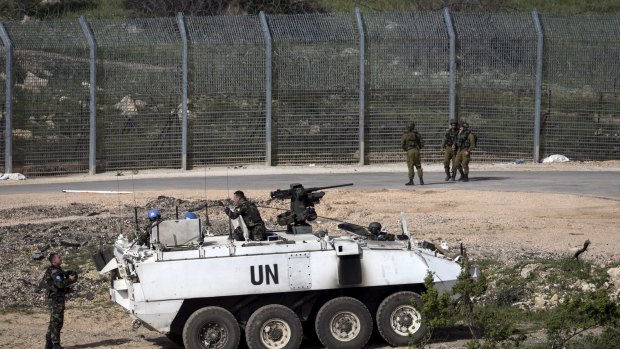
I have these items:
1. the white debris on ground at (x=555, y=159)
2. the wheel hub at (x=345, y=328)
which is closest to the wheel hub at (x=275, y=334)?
the wheel hub at (x=345, y=328)

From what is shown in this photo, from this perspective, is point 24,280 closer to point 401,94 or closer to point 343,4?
point 401,94

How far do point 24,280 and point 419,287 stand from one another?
23.6 feet

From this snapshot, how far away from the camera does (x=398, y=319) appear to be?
15.4 meters

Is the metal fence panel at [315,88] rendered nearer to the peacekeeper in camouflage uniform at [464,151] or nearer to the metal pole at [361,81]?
the metal pole at [361,81]

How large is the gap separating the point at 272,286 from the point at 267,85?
17385mm

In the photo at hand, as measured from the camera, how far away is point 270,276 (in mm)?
15109

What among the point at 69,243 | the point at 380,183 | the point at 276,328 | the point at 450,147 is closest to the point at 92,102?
the point at 380,183

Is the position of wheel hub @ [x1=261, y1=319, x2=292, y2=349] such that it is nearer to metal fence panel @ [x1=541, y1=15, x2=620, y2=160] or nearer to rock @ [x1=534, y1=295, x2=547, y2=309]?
rock @ [x1=534, y1=295, x2=547, y2=309]

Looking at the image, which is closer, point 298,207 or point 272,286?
point 272,286

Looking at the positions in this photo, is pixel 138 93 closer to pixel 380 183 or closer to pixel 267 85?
pixel 267 85

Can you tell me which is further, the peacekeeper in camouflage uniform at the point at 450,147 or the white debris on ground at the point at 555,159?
the white debris on ground at the point at 555,159

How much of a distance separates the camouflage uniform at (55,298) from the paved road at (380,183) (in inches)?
459

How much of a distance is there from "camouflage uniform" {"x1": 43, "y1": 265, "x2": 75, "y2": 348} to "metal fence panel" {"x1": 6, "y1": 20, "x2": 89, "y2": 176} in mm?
16691

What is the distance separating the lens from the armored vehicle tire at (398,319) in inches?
605
